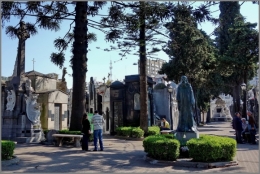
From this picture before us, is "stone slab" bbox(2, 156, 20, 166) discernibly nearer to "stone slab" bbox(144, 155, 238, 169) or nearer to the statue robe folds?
"stone slab" bbox(144, 155, 238, 169)

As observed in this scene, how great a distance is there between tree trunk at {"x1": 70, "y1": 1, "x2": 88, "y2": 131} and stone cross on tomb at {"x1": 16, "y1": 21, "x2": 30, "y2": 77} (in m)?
3.26

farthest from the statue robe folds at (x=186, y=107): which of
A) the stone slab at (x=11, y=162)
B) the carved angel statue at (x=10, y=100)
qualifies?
the carved angel statue at (x=10, y=100)

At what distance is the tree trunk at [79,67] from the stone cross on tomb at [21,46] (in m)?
3.26

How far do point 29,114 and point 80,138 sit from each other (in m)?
3.50

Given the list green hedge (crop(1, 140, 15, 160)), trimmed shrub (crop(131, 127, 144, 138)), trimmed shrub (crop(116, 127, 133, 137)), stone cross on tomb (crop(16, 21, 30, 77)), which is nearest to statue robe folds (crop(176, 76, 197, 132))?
green hedge (crop(1, 140, 15, 160))

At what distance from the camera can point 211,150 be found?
768 centimetres

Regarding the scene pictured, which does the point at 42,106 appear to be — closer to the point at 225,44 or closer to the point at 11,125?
the point at 11,125

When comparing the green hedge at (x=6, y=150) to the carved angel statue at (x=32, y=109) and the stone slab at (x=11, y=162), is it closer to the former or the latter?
the stone slab at (x=11, y=162)

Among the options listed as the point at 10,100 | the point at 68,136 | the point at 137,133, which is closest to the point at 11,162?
the point at 68,136

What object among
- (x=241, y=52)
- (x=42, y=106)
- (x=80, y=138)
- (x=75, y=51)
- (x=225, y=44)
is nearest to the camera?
(x=80, y=138)

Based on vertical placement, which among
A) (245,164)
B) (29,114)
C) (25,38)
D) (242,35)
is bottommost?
(245,164)

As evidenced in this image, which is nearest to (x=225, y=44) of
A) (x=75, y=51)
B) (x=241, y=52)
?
(x=241, y=52)

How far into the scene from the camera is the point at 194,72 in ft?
83.0

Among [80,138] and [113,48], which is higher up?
[113,48]
